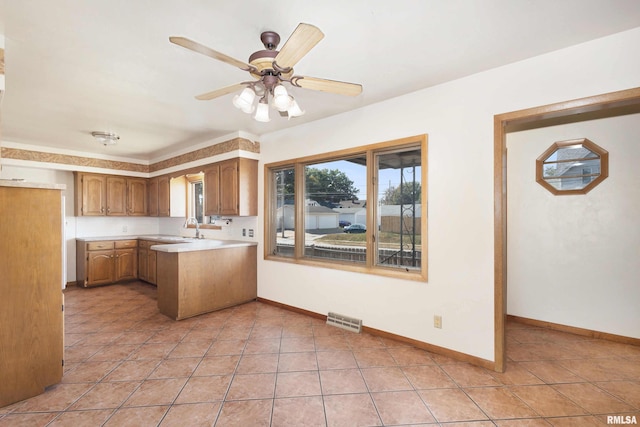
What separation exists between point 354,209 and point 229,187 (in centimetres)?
194

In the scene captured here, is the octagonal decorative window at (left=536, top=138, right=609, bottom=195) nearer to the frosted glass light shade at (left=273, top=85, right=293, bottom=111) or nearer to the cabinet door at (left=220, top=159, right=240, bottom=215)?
the frosted glass light shade at (left=273, top=85, right=293, bottom=111)

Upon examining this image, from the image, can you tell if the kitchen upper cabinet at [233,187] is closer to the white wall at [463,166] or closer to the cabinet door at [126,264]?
the white wall at [463,166]

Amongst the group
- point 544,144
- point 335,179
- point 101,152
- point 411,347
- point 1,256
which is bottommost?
point 411,347

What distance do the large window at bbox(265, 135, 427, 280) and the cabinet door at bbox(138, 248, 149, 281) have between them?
8.97 ft

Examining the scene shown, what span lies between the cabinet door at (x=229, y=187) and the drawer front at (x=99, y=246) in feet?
8.62

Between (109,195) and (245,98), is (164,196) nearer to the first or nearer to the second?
(109,195)

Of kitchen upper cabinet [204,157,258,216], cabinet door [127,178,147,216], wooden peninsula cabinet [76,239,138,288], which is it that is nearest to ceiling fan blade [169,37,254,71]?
kitchen upper cabinet [204,157,258,216]

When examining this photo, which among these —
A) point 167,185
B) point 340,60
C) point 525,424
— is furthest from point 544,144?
point 167,185

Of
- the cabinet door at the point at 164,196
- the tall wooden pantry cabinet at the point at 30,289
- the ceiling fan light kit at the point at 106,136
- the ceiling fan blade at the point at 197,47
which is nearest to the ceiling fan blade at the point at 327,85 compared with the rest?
the ceiling fan blade at the point at 197,47

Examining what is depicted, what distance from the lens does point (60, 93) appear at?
2.74 meters

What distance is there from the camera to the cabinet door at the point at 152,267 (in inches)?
197

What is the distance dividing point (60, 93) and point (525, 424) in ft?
15.4

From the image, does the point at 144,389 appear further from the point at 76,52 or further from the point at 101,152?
the point at 101,152

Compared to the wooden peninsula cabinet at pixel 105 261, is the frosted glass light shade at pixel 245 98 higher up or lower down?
higher up
